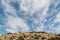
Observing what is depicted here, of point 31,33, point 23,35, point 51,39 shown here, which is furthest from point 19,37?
point 51,39

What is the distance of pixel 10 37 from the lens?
31.5 m

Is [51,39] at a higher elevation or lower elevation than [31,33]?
lower

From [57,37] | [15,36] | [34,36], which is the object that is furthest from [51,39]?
[15,36]

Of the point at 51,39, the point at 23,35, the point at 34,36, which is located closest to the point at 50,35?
the point at 51,39

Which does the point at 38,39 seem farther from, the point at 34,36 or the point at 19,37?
the point at 19,37

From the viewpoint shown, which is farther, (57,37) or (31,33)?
(31,33)

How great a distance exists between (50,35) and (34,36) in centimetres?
353

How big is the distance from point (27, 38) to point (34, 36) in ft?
5.17

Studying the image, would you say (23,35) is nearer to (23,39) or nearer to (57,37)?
(23,39)

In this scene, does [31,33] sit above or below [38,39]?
above

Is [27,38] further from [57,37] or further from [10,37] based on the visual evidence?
[57,37]

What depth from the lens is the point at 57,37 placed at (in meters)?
29.5

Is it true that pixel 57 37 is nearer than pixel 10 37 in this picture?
Yes

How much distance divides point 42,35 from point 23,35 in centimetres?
422
